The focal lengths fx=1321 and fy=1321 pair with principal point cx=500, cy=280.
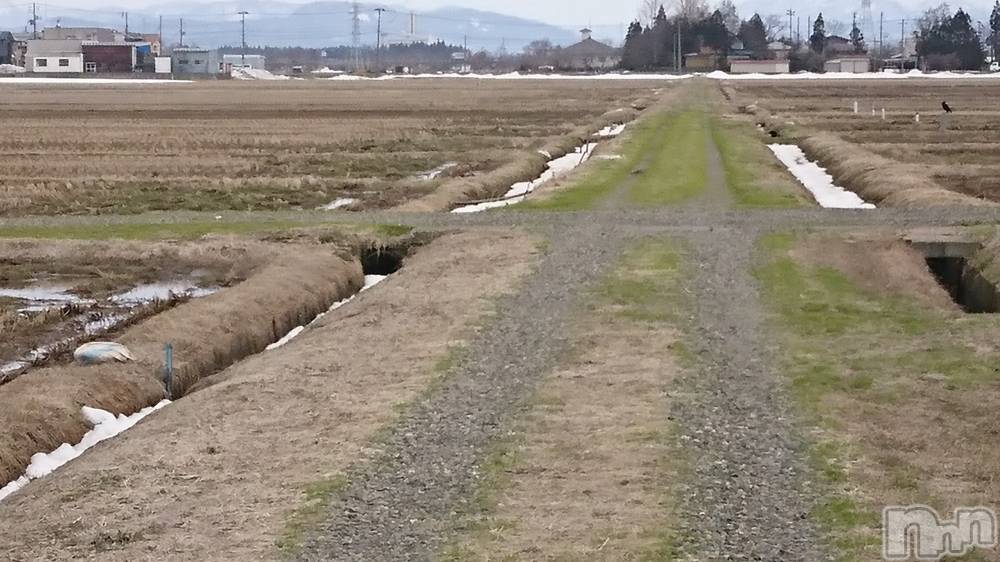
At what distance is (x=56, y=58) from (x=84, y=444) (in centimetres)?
15995

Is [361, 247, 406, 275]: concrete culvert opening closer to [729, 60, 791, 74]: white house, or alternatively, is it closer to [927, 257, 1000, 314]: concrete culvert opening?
[927, 257, 1000, 314]: concrete culvert opening

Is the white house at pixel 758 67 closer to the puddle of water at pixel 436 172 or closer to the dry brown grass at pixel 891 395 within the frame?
the puddle of water at pixel 436 172

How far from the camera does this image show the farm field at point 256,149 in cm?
3102

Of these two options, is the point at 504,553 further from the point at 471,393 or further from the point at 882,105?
the point at 882,105

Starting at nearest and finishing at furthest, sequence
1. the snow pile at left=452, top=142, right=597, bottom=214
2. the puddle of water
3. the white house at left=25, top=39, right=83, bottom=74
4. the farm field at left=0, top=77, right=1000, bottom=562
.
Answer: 1. the farm field at left=0, top=77, right=1000, bottom=562
2. the snow pile at left=452, top=142, right=597, bottom=214
3. the puddle of water
4. the white house at left=25, top=39, right=83, bottom=74

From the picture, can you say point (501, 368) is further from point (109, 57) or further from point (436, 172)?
point (109, 57)

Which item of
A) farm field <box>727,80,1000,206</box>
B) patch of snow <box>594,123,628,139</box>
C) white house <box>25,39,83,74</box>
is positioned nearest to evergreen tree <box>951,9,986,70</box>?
farm field <box>727,80,1000,206</box>

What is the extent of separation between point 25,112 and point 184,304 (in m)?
57.3

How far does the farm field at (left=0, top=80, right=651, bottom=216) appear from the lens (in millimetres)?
31016

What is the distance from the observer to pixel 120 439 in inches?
462

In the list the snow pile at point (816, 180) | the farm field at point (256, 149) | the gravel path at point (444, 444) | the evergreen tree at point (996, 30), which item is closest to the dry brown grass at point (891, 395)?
the gravel path at point (444, 444)

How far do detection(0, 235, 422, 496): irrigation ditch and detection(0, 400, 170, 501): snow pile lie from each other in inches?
1.1

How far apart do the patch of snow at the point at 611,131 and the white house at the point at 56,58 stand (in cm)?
Answer: 11746

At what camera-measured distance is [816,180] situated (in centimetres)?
3500
